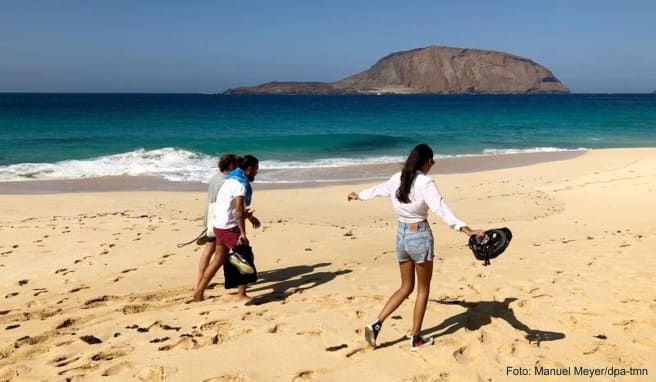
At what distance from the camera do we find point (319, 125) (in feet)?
165

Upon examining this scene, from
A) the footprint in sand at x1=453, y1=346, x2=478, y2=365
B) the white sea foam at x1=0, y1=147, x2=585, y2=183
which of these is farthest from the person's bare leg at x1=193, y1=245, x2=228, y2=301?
the white sea foam at x1=0, y1=147, x2=585, y2=183

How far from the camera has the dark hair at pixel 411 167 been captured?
4375 mm

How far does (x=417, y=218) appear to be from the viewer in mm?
4441

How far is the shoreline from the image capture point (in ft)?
57.6

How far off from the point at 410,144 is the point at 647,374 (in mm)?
30667

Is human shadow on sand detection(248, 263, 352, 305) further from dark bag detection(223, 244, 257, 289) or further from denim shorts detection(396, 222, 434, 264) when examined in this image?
denim shorts detection(396, 222, 434, 264)

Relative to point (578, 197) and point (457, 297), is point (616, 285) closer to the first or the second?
point (457, 297)

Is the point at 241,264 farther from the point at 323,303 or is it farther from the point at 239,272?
the point at 323,303

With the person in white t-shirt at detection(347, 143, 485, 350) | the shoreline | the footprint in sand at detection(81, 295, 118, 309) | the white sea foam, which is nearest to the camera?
the person in white t-shirt at detection(347, 143, 485, 350)

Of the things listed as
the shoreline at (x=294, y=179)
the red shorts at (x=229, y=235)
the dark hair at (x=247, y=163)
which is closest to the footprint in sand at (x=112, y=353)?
the red shorts at (x=229, y=235)

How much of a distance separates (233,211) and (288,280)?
1.69 metres

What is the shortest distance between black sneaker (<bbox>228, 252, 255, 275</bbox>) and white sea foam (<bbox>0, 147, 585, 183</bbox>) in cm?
1332

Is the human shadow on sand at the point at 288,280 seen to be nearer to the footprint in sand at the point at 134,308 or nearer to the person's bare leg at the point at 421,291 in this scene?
the footprint in sand at the point at 134,308

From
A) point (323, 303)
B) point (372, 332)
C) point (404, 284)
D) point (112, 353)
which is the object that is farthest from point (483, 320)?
point (112, 353)
